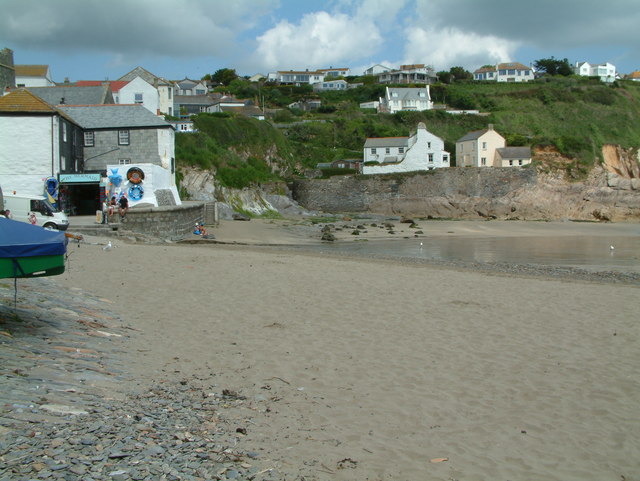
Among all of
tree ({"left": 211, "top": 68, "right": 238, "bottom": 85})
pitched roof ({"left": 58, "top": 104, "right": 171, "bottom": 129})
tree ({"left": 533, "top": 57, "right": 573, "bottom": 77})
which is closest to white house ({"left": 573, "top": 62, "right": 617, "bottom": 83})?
tree ({"left": 533, "top": 57, "right": 573, "bottom": 77})

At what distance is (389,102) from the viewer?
283 feet

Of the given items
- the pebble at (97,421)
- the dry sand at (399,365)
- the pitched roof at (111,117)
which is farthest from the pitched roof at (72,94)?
the pebble at (97,421)

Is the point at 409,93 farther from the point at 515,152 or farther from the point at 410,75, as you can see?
the point at 515,152

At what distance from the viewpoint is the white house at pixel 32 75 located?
48.5m

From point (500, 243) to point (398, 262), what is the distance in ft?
39.8

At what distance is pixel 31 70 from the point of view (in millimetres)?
49188

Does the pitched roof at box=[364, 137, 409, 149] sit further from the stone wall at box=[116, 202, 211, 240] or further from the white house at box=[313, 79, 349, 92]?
the white house at box=[313, 79, 349, 92]

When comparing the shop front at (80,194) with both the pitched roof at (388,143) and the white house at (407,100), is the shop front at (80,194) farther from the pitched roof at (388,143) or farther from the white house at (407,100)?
the white house at (407,100)

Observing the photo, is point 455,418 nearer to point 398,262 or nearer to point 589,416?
point 589,416

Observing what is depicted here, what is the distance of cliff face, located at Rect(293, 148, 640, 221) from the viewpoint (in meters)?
51.2

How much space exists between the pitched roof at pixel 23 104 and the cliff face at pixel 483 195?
101ft

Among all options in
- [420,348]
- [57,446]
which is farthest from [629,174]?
[57,446]

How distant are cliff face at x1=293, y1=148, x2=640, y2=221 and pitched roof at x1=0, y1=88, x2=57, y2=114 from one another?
30730 millimetres

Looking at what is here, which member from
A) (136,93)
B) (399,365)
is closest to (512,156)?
(136,93)
